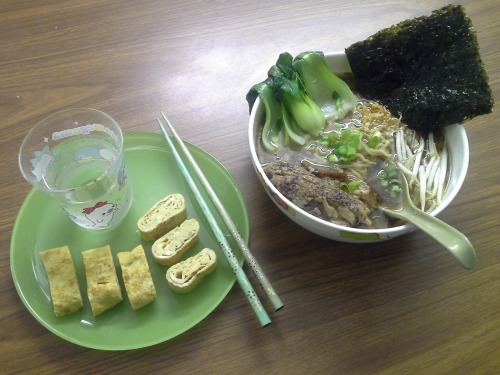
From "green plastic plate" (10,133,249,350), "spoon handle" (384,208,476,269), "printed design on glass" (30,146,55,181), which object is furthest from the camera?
"printed design on glass" (30,146,55,181)

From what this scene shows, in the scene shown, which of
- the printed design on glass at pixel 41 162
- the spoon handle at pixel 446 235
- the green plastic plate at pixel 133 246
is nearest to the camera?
the spoon handle at pixel 446 235

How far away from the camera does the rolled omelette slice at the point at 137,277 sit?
2.76 ft

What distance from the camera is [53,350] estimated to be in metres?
0.83

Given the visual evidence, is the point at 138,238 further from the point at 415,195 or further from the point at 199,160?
the point at 415,195

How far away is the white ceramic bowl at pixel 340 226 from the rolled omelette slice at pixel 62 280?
37 centimetres

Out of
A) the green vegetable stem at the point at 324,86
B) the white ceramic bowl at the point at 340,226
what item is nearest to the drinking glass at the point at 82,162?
the white ceramic bowl at the point at 340,226

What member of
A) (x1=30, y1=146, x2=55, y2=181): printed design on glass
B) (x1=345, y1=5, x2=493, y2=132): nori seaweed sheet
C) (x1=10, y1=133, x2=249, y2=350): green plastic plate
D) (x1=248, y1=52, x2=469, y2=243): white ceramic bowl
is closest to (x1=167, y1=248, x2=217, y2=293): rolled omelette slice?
(x1=10, y1=133, x2=249, y2=350): green plastic plate

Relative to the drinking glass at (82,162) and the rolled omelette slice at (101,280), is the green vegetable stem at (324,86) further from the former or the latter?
the rolled omelette slice at (101,280)

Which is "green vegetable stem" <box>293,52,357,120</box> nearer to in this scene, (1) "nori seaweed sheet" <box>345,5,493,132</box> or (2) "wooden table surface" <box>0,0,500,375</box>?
(1) "nori seaweed sheet" <box>345,5,493,132</box>

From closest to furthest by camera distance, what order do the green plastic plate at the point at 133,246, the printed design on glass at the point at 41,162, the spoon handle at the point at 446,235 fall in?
the spoon handle at the point at 446,235, the green plastic plate at the point at 133,246, the printed design on glass at the point at 41,162

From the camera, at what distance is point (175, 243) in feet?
2.95

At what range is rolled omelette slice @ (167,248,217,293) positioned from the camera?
2.80 ft

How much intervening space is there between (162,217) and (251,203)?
0.18 metres

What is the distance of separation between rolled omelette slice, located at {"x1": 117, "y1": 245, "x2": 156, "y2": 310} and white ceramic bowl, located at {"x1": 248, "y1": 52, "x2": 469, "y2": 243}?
26 centimetres
